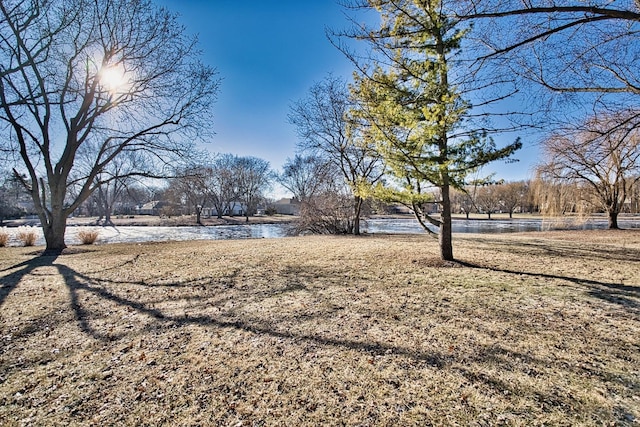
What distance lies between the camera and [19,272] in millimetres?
6500

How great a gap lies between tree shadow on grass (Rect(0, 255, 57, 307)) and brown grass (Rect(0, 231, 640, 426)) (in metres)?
0.07

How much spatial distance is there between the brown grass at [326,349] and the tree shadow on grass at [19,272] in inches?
2.8

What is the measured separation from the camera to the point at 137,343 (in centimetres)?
310

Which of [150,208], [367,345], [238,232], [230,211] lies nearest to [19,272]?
[367,345]

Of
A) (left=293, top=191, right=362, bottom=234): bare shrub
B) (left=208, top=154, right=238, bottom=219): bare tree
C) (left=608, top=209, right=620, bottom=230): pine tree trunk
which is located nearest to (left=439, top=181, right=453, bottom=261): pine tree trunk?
(left=293, top=191, right=362, bottom=234): bare shrub

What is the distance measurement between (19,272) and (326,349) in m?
7.77

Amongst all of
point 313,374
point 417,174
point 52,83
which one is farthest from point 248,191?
point 313,374

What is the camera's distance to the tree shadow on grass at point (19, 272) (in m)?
5.04

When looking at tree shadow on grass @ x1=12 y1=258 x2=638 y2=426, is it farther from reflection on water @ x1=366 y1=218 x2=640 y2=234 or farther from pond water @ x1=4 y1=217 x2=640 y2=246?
reflection on water @ x1=366 y1=218 x2=640 y2=234

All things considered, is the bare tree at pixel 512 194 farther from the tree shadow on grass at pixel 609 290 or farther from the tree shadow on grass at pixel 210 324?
the tree shadow on grass at pixel 210 324

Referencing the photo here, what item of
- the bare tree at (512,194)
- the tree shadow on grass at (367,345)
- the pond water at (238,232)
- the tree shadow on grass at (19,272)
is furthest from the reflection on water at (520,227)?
the bare tree at (512,194)

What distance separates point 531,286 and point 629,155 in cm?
1650

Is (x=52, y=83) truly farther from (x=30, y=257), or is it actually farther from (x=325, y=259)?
(x=325, y=259)

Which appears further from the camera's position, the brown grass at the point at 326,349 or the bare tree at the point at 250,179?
the bare tree at the point at 250,179
